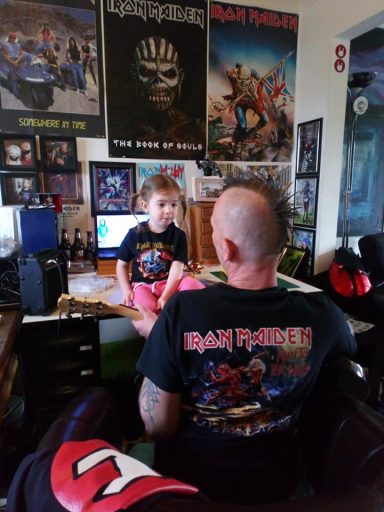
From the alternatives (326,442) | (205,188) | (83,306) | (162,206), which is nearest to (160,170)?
(205,188)

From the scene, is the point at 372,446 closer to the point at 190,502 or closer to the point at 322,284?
the point at 190,502

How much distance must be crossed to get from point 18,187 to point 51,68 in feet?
2.46

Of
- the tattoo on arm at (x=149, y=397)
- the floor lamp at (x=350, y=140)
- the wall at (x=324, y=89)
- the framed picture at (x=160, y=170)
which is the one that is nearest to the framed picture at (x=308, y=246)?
the wall at (x=324, y=89)

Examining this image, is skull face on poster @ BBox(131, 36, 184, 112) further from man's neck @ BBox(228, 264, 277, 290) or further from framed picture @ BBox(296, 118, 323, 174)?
man's neck @ BBox(228, 264, 277, 290)

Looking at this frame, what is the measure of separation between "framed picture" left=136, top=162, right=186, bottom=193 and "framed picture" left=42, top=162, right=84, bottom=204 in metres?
0.39

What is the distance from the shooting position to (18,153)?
2119 millimetres

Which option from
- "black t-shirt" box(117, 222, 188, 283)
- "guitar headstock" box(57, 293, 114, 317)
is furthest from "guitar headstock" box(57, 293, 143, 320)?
"black t-shirt" box(117, 222, 188, 283)

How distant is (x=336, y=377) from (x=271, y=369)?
0.28 meters

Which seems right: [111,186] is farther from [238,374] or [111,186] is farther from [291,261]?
[238,374]

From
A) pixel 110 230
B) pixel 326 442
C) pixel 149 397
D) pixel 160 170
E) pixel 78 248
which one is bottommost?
pixel 326 442

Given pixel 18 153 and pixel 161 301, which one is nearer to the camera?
pixel 161 301

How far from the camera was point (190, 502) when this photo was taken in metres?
0.39

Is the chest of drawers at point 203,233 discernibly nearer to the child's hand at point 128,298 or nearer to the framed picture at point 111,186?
the framed picture at point 111,186

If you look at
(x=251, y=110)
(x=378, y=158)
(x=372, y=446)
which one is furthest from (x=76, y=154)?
(x=378, y=158)
